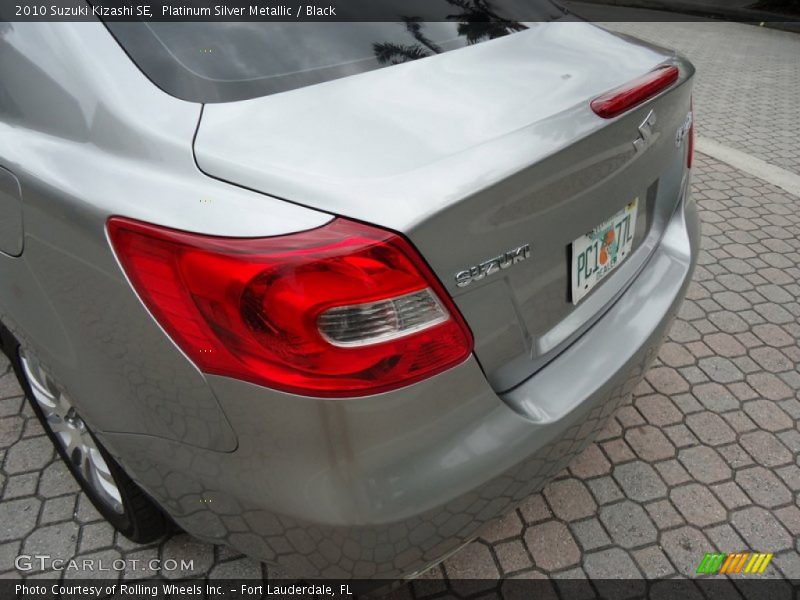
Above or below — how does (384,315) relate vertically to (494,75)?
below

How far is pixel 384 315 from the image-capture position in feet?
3.44

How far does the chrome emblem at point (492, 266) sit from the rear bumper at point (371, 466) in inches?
6.5

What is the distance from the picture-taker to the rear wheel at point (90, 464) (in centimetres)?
160

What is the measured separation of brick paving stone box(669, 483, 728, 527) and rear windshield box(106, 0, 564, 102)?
59.9 inches

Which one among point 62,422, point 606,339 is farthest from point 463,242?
point 62,422

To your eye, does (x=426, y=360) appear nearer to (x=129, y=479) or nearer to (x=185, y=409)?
(x=185, y=409)

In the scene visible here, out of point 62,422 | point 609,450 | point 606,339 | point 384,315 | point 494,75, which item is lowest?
point 609,450

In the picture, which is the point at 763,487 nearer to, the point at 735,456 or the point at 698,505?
the point at 735,456

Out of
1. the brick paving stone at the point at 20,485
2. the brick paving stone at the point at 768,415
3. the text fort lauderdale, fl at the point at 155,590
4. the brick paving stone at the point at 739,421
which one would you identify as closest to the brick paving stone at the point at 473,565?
the text fort lauderdale, fl at the point at 155,590

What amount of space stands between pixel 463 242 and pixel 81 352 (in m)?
0.84

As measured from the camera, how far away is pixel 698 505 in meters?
1.96

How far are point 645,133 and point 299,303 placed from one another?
0.96 m

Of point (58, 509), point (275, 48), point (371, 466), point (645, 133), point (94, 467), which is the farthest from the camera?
point (58, 509)

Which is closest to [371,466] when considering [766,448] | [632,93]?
[632,93]
